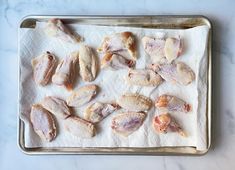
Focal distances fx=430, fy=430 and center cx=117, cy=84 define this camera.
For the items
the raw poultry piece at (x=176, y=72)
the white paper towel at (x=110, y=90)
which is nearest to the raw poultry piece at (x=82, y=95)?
the white paper towel at (x=110, y=90)

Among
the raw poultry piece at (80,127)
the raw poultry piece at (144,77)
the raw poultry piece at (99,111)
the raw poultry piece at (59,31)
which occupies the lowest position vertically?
the raw poultry piece at (80,127)

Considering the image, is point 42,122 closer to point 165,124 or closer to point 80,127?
point 80,127

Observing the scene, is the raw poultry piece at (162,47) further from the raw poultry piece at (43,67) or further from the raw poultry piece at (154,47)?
the raw poultry piece at (43,67)

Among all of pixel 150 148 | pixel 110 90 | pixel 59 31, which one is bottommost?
pixel 150 148

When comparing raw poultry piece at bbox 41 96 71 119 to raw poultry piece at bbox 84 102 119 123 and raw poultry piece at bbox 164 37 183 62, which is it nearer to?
raw poultry piece at bbox 84 102 119 123

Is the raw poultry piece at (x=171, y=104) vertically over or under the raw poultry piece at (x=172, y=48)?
under

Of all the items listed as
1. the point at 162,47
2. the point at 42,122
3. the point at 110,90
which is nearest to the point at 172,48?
the point at 162,47
